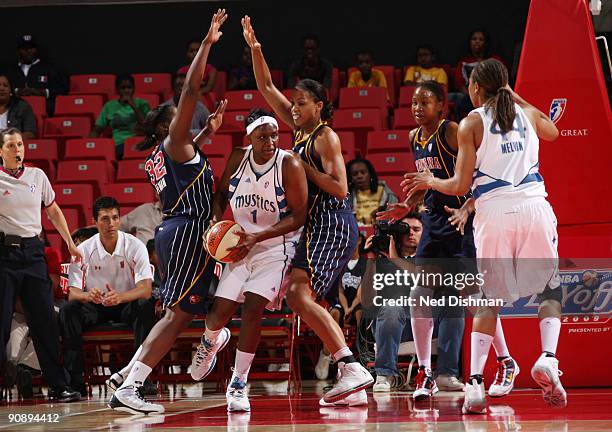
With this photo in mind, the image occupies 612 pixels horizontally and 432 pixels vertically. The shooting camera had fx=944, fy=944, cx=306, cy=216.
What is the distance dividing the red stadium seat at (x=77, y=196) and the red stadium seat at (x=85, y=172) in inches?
12.3

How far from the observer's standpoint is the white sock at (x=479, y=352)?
513 cm

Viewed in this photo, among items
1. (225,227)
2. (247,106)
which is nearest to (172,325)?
(225,227)

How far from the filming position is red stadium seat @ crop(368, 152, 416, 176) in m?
11.0

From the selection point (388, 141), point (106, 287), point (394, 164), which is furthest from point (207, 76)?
point (106, 287)

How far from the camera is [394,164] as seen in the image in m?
11.0

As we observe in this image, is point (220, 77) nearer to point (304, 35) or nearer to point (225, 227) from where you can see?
point (304, 35)

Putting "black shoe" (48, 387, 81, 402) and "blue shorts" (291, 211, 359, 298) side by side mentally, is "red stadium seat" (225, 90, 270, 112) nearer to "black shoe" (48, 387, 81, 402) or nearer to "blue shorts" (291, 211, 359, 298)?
"black shoe" (48, 387, 81, 402)

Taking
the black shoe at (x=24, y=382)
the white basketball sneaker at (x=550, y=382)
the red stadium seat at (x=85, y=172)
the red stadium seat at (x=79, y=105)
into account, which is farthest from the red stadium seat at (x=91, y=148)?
the white basketball sneaker at (x=550, y=382)

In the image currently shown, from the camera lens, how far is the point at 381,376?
→ 7340mm

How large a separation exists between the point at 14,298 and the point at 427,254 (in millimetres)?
3315

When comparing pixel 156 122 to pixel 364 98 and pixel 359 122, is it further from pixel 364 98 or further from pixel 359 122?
pixel 364 98

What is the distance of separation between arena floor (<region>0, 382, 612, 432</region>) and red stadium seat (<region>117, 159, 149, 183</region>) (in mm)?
4770

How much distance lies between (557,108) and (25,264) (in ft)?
13.9

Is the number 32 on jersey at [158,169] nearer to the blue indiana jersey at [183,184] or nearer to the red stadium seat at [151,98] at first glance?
the blue indiana jersey at [183,184]
